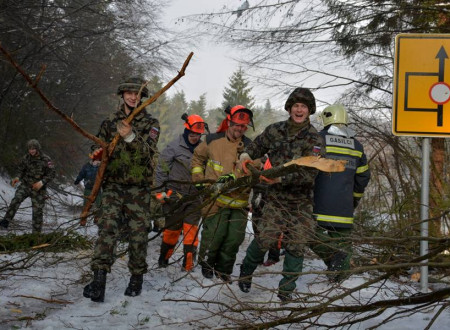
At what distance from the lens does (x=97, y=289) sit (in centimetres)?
394

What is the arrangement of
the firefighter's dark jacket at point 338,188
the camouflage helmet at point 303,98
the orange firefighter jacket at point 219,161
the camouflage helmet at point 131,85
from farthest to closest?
the orange firefighter jacket at point 219,161 → the firefighter's dark jacket at point 338,188 → the camouflage helmet at point 303,98 → the camouflage helmet at point 131,85

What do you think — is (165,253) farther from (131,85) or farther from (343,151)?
(343,151)

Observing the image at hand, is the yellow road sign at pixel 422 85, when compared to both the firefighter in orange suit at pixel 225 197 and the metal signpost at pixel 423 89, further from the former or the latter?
the firefighter in orange suit at pixel 225 197

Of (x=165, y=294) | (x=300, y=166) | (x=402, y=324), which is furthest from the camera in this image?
(x=165, y=294)

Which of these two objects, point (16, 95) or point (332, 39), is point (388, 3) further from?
point (16, 95)

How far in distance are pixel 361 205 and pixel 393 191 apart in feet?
4.85

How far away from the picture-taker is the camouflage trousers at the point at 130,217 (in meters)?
4.17

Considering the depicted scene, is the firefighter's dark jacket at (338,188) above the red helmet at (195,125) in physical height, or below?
below

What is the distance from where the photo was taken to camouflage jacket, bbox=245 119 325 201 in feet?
14.3

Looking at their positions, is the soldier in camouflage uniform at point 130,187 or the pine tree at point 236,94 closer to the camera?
the soldier in camouflage uniform at point 130,187

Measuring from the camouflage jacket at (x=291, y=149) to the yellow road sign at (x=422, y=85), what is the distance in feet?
2.67

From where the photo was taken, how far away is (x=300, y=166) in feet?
10.5

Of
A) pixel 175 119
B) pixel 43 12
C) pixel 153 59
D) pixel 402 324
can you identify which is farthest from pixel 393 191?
pixel 175 119

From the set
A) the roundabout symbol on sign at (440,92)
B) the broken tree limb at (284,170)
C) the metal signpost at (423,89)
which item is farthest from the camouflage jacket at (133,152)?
the roundabout symbol on sign at (440,92)
